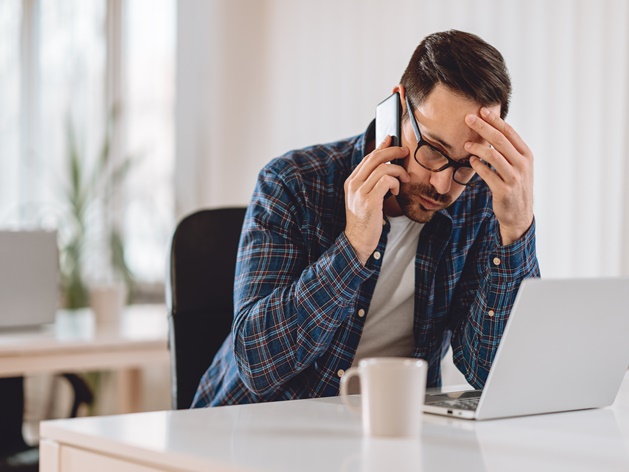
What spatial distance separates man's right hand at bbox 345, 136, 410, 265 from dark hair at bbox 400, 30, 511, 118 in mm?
146

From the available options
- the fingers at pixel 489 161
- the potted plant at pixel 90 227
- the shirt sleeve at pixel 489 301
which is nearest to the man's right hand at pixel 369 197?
the fingers at pixel 489 161

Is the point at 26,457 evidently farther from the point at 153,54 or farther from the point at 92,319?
the point at 153,54

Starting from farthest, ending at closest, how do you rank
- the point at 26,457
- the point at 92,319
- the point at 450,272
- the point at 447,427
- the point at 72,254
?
the point at 72,254 < the point at 92,319 < the point at 26,457 < the point at 450,272 < the point at 447,427

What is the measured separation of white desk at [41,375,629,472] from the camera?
86cm

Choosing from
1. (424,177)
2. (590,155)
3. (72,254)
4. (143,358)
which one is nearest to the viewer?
(424,177)

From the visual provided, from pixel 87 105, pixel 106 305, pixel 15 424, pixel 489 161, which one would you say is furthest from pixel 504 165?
pixel 87 105

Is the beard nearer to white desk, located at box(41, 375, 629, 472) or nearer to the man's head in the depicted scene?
the man's head

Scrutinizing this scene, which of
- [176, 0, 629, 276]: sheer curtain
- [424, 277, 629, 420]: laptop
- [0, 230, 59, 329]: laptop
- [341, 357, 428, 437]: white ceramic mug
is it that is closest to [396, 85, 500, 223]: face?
[424, 277, 629, 420]: laptop

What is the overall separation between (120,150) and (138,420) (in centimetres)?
308

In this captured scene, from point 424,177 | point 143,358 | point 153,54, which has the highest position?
point 153,54

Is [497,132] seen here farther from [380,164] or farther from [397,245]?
[397,245]

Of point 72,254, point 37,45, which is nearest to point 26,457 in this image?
point 72,254

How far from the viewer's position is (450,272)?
160 cm

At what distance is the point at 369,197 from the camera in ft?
4.51
